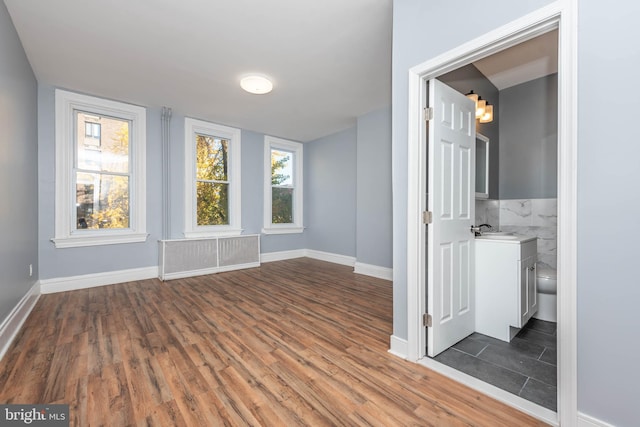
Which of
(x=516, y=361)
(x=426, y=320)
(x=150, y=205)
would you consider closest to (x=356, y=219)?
(x=426, y=320)

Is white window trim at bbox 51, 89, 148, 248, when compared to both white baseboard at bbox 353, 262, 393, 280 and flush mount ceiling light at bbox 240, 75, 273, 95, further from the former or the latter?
white baseboard at bbox 353, 262, 393, 280

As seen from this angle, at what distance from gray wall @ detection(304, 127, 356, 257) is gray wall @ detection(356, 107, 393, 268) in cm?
56

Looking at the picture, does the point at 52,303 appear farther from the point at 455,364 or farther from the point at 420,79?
the point at 420,79

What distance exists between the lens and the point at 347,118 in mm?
4781

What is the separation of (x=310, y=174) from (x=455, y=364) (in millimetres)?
4909

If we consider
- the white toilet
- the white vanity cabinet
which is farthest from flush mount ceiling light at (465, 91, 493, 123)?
the white toilet

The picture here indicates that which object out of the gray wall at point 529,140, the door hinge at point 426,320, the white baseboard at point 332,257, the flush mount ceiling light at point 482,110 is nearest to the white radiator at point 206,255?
the white baseboard at point 332,257

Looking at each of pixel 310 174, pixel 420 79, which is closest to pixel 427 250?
pixel 420 79

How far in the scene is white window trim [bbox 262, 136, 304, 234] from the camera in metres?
5.66

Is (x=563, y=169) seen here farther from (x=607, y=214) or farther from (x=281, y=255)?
(x=281, y=255)

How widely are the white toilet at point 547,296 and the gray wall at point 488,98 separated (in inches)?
43.7

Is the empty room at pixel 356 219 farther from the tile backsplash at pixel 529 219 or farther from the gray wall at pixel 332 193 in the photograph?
the gray wall at pixel 332 193

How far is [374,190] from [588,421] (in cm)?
355

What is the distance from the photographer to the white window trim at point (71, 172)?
11.5 ft
